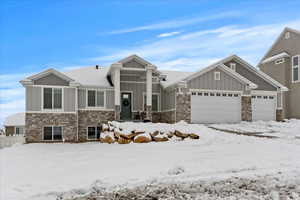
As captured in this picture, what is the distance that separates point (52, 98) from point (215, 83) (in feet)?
38.4

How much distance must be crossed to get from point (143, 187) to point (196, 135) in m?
8.87

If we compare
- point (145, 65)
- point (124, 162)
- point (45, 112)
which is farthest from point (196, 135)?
point (45, 112)

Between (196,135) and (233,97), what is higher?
(233,97)

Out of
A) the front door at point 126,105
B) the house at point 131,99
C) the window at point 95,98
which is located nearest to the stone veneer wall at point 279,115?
the house at point 131,99

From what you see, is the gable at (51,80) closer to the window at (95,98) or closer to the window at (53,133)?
the window at (95,98)

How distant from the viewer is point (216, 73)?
21594 mm

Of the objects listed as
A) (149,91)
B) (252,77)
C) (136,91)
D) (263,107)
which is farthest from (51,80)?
(263,107)

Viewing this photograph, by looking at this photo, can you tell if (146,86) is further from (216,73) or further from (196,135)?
(196,135)

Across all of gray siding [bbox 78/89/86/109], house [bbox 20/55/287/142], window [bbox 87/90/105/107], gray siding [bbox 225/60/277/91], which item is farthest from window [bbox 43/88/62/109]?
gray siding [bbox 225/60/277/91]

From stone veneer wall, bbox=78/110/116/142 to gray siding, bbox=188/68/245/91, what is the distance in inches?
255

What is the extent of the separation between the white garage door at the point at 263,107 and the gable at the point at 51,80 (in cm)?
1476

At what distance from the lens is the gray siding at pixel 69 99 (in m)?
20.2

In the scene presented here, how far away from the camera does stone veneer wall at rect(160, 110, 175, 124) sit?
67.8 feet

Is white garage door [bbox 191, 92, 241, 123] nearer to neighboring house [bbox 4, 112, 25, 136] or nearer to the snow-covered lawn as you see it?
the snow-covered lawn
